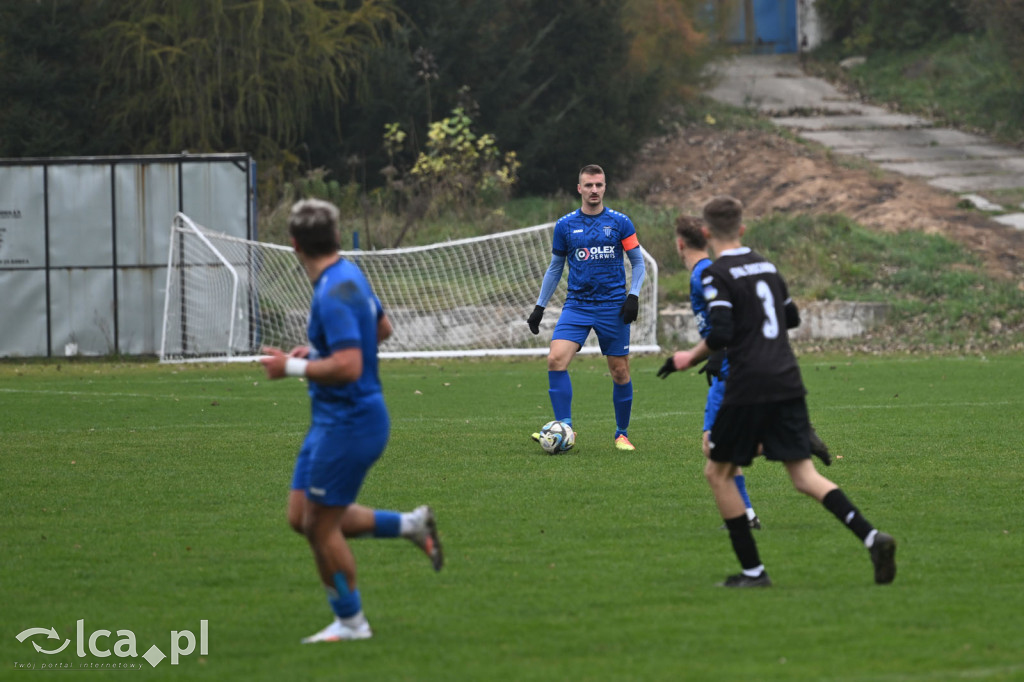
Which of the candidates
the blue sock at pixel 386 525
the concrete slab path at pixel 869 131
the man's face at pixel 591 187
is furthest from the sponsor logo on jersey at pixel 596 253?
the concrete slab path at pixel 869 131

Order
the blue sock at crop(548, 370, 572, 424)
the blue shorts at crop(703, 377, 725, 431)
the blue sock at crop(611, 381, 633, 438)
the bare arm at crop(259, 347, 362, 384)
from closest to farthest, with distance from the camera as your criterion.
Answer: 1. the bare arm at crop(259, 347, 362, 384)
2. the blue shorts at crop(703, 377, 725, 431)
3. the blue sock at crop(548, 370, 572, 424)
4. the blue sock at crop(611, 381, 633, 438)

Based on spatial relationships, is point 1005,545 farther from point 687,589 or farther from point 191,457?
point 191,457

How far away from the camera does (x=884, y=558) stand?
563 centimetres

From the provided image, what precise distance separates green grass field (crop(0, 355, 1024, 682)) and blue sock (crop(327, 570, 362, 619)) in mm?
132

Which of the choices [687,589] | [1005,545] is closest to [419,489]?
[687,589]

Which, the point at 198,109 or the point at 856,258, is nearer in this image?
the point at 856,258

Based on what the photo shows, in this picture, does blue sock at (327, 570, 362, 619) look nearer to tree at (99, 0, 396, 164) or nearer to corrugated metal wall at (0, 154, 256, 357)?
corrugated metal wall at (0, 154, 256, 357)

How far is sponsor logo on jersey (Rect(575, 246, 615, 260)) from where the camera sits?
1082 cm

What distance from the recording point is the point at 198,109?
28.8 meters

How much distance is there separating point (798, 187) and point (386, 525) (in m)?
25.5

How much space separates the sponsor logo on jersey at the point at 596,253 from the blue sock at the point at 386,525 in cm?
590

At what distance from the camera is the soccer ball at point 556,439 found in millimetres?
10297

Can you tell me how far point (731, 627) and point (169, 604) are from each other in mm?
2434

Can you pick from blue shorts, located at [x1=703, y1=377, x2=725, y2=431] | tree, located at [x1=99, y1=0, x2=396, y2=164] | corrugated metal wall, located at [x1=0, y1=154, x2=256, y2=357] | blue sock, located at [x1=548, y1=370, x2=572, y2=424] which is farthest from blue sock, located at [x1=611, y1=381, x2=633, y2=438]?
tree, located at [x1=99, y1=0, x2=396, y2=164]
